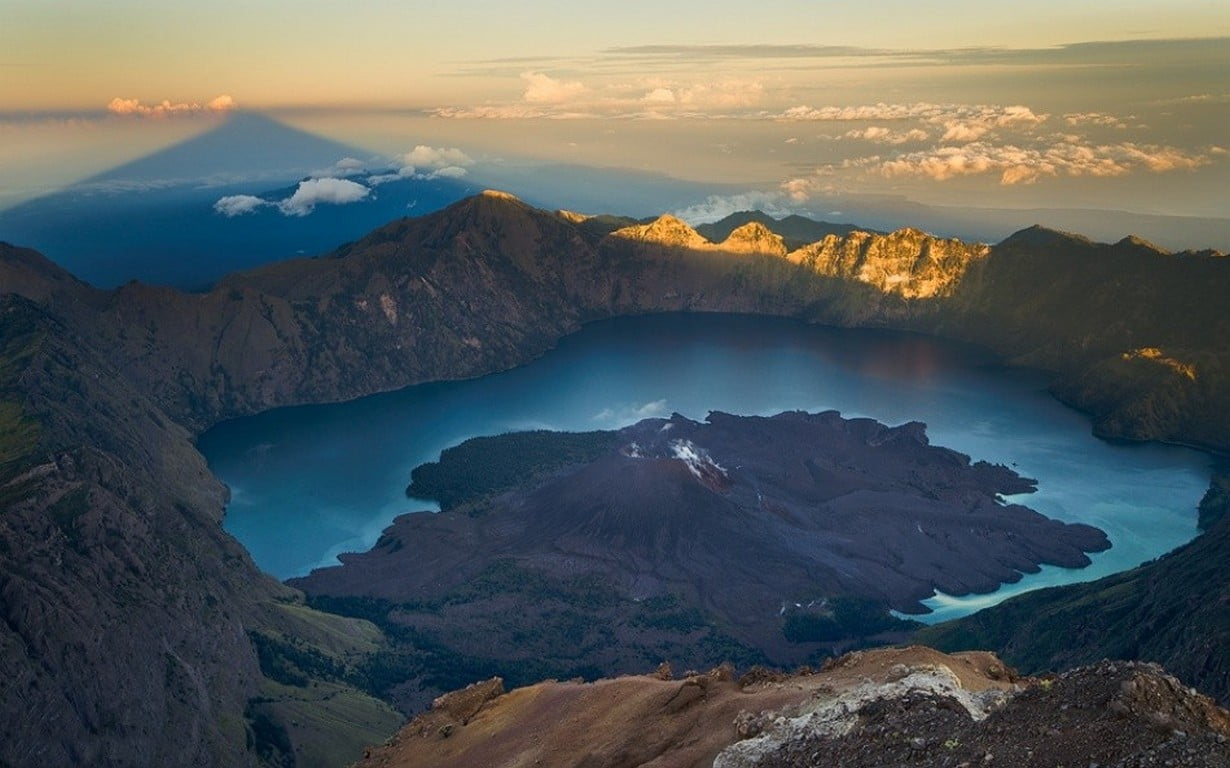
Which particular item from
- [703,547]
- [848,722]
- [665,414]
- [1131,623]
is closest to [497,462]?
[665,414]

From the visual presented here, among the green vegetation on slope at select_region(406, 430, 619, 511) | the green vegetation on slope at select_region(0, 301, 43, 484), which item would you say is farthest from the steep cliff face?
the green vegetation on slope at select_region(406, 430, 619, 511)

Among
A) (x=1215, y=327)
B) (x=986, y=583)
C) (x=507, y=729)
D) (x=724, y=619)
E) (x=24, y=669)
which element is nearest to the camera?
(x=507, y=729)

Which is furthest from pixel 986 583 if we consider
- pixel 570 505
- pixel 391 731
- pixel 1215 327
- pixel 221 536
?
pixel 1215 327

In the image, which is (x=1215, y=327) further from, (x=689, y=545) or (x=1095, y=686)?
(x=1095, y=686)

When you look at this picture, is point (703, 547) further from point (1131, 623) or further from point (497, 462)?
point (1131, 623)

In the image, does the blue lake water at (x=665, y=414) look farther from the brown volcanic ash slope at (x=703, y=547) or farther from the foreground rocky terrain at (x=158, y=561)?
the foreground rocky terrain at (x=158, y=561)

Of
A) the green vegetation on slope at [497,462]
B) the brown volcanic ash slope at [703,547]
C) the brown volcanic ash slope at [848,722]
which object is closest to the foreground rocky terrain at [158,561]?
the brown volcanic ash slope at [703,547]

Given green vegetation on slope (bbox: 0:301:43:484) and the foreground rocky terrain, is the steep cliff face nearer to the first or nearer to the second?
the foreground rocky terrain
